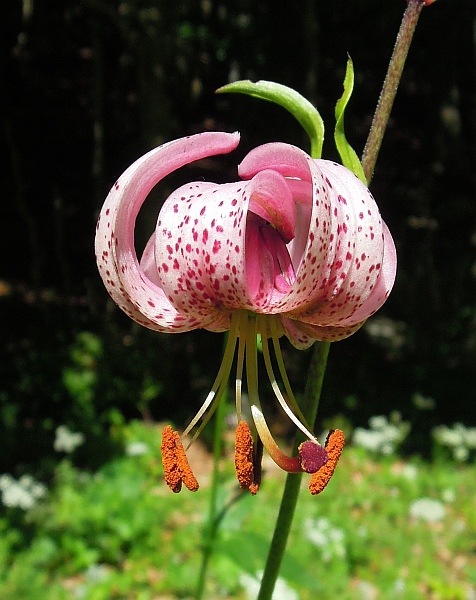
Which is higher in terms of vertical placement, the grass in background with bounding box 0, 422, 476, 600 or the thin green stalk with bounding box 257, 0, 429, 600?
the thin green stalk with bounding box 257, 0, 429, 600

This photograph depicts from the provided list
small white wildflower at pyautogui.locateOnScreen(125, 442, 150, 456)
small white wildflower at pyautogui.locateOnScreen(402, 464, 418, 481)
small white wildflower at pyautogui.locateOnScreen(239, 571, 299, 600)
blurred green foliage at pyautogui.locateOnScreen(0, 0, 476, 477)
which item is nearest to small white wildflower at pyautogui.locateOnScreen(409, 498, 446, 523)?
small white wildflower at pyautogui.locateOnScreen(402, 464, 418, 481)

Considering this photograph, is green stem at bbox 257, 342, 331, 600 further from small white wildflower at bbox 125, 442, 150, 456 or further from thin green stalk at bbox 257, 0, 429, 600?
small white wildflower at bbox 125, 442, 150, 456

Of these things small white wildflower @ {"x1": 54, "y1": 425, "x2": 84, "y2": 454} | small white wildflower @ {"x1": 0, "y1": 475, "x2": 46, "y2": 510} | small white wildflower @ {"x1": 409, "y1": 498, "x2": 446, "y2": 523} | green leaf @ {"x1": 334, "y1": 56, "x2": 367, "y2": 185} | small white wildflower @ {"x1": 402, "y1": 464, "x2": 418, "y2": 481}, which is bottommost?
small white wildflower @ {"x1": 0, "y1": 475, "x2": 46, "y2": 510}

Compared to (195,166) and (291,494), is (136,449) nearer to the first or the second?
(195,166)

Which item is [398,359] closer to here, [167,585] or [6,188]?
[167,585]

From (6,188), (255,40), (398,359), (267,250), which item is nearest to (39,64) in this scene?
(6,188)

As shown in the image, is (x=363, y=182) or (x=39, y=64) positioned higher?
(x=39, y=64)

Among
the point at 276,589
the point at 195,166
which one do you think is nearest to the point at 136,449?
the point at 276,589
